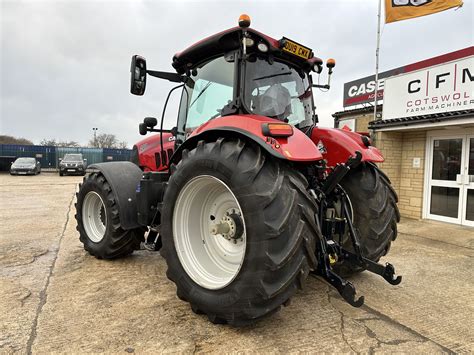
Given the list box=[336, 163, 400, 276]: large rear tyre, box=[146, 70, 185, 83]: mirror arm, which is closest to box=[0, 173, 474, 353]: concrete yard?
box=[336, 163, 400, 276]: large rear tyre

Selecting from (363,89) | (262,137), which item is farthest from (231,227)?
(363,89)

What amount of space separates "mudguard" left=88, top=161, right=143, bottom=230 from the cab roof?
53.3 inches

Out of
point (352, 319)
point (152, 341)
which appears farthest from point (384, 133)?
point (152, 341)

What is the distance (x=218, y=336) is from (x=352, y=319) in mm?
1110

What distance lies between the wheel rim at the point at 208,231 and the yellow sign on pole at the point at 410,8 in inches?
303

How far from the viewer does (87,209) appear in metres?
4.51

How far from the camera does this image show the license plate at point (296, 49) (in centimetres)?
294

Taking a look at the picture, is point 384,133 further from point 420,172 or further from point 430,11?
point 430,11

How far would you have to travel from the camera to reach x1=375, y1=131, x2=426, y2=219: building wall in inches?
308

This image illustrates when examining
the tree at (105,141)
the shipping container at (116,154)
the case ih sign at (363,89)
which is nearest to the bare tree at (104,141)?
the tree at (105,141)

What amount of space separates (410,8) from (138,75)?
745cm

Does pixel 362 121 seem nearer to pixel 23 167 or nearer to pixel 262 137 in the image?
pixel 262 137

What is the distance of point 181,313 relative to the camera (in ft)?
9.05

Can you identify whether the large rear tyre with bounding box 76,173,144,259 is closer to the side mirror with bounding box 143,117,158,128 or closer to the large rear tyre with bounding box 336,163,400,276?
the side mirror with bounding box 143,117,158,128
